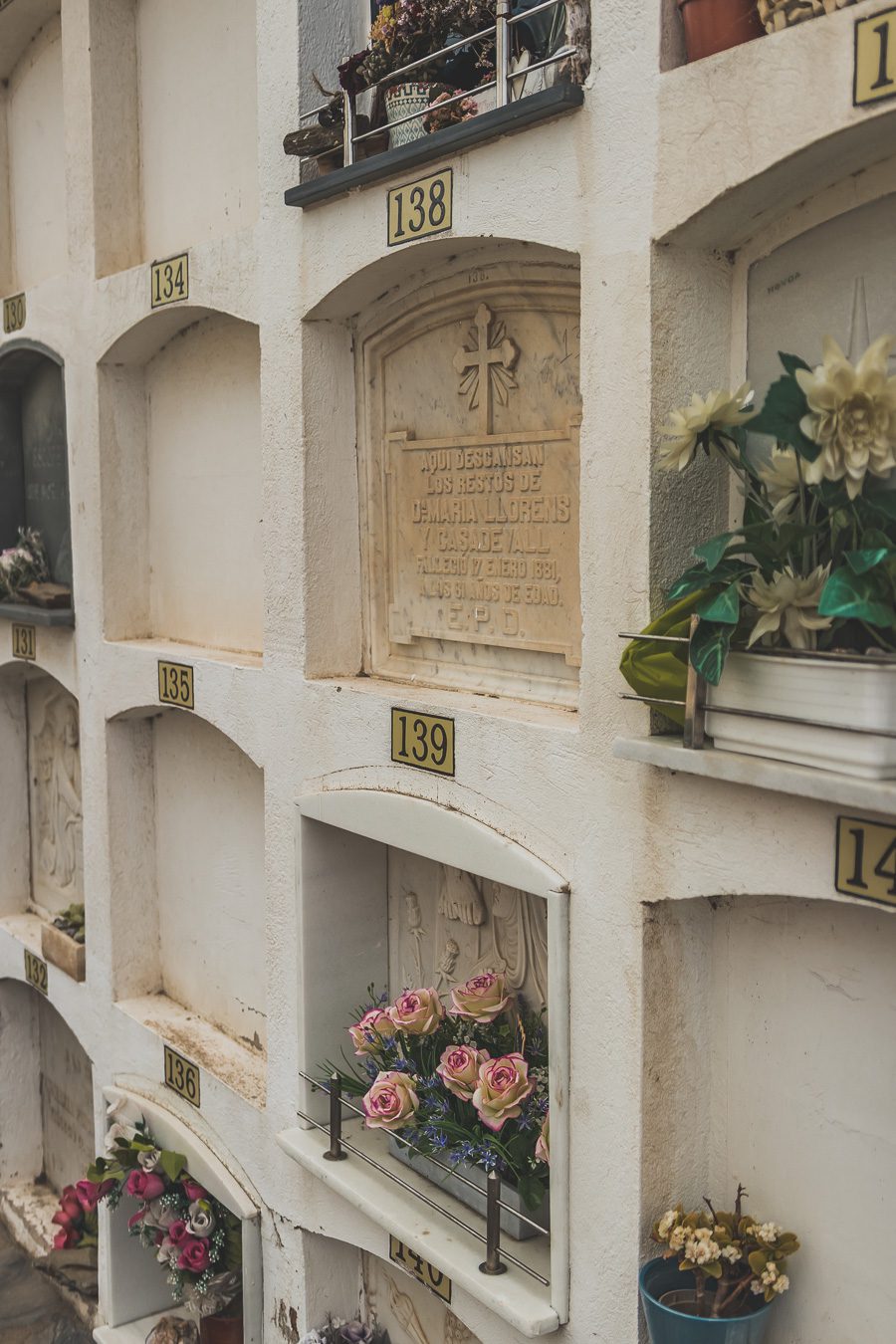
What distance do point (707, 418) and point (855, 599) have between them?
0.49 m

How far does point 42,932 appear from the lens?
6.17 metres

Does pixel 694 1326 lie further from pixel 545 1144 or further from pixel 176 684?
pixel 176 684

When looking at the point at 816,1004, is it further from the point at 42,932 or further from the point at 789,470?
the point at 42,932

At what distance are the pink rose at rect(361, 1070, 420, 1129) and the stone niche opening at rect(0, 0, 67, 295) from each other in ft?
13.4

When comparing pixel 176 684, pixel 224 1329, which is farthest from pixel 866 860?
pixel 224 1329

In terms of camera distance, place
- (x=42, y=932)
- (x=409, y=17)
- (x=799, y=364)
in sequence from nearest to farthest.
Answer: (x=799, y=364) < (x=409, y=17) < (x=42, y=932)

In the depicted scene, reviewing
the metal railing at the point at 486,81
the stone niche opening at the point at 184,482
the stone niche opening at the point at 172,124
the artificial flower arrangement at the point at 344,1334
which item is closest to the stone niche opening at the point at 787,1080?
the artificial flower arrangement at the point at 344,1334

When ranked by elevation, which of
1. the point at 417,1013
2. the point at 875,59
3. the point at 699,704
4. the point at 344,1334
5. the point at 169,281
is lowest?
the point at 344,1334

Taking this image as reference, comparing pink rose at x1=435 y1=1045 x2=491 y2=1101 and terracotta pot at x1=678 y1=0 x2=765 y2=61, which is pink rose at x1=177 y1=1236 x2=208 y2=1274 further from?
terracotta pot at x1=678 y1=0 x2=765 y2=61

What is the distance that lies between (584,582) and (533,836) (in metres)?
0.64

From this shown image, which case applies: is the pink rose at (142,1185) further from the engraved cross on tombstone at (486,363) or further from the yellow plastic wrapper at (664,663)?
the yellow plastic wrapper at (664,663)

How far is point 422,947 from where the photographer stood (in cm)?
425

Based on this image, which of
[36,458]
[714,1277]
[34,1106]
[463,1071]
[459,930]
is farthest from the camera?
[34,1106]

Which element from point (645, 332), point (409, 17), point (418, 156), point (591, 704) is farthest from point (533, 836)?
point (409, 17)
